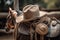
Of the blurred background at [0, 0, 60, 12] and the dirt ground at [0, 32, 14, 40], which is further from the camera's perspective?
the dirt ground at [0, 32, 14, 40]

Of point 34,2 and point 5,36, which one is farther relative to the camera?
point 5,36

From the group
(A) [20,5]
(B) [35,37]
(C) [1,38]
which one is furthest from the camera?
(C) [1,38]

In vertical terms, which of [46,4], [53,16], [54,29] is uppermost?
[46,4]

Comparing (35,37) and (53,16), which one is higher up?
(53,16)

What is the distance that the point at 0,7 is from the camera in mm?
5023

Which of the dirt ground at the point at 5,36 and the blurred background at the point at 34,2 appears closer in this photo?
the blurred background at the point at 34,2

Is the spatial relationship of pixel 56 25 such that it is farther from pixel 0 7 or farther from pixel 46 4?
pixel 0 7

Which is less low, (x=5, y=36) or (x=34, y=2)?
(x=34, y=2)

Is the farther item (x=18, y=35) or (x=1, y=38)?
(x=1, y=38)

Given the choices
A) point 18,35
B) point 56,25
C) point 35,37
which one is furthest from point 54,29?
point 18,35

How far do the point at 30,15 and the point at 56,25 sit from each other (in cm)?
33

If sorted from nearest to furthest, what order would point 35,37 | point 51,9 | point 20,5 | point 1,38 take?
point 35,37
point 51,9
point 20,5
point 1,38

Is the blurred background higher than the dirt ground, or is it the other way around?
the blurred background

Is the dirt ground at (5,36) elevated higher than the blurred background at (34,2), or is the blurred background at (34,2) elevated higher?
the blurred background at (34,2)
